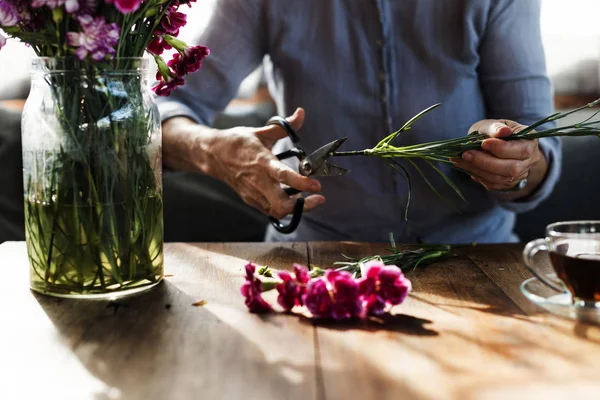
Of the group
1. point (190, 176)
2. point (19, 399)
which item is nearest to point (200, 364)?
point (19, 399)

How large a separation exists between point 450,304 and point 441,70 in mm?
770

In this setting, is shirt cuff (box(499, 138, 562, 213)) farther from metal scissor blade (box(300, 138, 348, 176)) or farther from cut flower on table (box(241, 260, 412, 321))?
cut flower on table (box(241, 260, 412, 321))

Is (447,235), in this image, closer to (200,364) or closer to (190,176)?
(190,176)

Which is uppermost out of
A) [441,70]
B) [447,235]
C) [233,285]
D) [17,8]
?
[17,8]

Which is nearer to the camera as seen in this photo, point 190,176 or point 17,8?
point 17,8

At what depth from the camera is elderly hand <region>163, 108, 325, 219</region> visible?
1.22m

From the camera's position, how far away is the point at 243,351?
71 centimetres

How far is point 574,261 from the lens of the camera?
795 millimetres

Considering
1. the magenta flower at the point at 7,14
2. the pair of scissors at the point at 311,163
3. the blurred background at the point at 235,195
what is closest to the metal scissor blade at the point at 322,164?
the pair of scissors at the point at 311,163

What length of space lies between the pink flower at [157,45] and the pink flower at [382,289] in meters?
0.39

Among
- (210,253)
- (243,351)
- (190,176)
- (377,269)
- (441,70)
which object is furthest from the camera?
(190,176)

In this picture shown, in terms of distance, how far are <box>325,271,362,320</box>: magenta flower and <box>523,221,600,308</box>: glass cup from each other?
20 cm

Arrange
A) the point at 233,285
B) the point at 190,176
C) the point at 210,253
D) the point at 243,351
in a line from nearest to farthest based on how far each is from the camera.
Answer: the point at 243,351 → the point at 233,285 → the point at 210,253 → the point at 190,176

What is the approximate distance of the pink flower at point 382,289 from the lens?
81 cm
